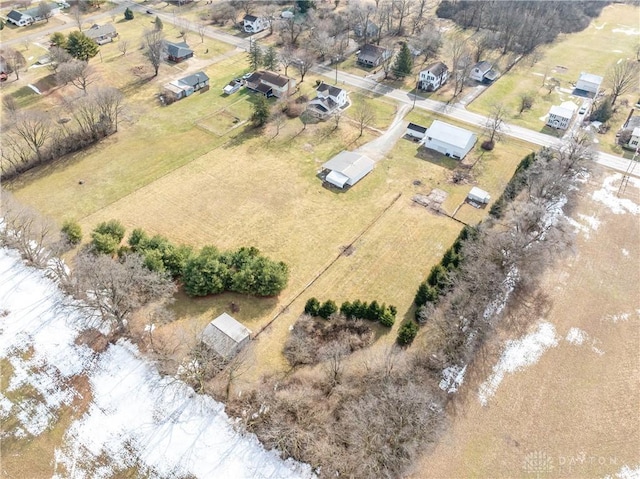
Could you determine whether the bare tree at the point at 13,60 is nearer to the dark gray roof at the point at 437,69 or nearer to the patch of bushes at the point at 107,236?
the patch of bushes at the point at 107,236

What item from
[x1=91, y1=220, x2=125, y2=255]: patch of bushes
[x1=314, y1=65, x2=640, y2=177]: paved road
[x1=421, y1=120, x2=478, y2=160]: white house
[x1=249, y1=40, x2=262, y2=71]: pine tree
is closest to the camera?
[x1=91, y1=220, x2=125, y2=255]: patch of bushes

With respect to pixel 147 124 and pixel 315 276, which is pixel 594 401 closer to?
pixel 315 276

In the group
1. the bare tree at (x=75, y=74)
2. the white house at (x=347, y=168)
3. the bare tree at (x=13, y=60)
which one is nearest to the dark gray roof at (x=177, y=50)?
the bare tree at (x=75, y=74)

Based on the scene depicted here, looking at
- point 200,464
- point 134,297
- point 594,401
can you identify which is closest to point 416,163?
point 594,401

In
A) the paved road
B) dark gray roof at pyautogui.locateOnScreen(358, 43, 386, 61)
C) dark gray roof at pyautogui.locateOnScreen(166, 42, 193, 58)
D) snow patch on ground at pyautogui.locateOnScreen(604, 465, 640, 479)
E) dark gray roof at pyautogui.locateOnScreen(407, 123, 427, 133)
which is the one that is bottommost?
snow patch on ground at pyautogui.locateOnScreen(604, 465, 640, 479)

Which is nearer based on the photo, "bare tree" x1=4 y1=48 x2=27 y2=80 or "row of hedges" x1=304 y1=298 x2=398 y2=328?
"row of hedges" x1=304 y1=298 x2=398 y2=328

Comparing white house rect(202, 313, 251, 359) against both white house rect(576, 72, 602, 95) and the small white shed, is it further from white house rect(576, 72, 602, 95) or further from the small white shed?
white house rect(576, 72, 602, 95)

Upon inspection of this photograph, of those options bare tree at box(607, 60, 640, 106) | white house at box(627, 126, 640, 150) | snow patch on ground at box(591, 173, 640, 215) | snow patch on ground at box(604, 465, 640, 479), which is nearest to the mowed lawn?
bare tree at box(607, 60, 640, 106)
